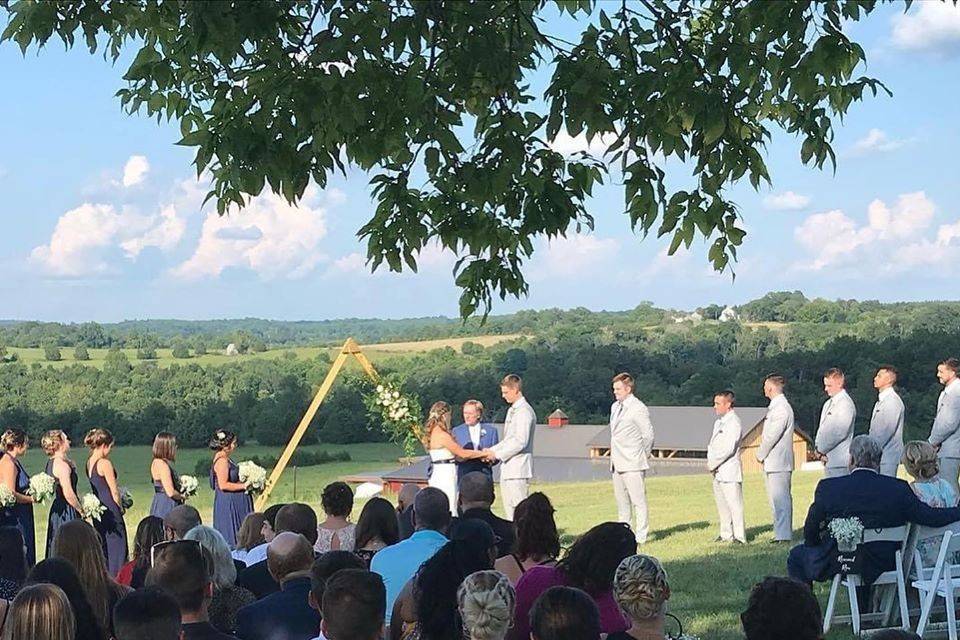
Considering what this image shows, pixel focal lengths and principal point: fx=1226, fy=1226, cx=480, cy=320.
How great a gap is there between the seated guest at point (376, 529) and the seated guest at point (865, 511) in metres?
3.01

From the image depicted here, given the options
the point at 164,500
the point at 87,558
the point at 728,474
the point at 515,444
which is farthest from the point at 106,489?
the point at 728,474

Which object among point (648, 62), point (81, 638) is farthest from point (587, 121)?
point (81, 638)

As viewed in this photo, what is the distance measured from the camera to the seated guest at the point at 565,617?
14.0ft

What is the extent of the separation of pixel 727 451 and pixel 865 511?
5270mm

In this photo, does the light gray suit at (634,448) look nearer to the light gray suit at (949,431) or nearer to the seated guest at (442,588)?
the light gray suit at (949,431)

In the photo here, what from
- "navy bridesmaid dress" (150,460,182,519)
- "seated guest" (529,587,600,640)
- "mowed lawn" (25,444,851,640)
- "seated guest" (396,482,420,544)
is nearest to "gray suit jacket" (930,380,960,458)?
"mowed lawn" (25,444,851,640)

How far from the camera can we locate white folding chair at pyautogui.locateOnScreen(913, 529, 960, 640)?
7.77m

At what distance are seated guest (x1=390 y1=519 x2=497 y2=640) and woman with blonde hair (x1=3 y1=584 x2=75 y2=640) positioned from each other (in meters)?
1.39

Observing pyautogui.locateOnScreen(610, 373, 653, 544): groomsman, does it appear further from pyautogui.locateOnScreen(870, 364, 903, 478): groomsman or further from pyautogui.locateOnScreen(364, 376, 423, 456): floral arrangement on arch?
pyautogui.locateOnScreen(364, 376, 423, 456): floral arrangement on arch

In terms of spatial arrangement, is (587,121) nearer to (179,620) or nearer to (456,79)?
(456,79)

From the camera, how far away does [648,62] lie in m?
5.75

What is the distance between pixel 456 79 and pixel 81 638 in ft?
9.85

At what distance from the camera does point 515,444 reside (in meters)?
12.9

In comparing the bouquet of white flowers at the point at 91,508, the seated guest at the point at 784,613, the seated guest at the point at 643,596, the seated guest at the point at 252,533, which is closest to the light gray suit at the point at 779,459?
the bouquet of white flowers at the point at 91,508
